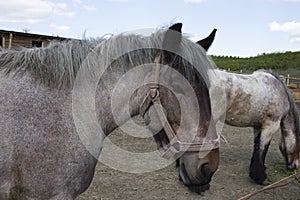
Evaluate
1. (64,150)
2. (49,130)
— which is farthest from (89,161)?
(49,130)

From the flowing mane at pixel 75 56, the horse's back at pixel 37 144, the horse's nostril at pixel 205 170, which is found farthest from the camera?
the horse's nostril at pixel 205 170

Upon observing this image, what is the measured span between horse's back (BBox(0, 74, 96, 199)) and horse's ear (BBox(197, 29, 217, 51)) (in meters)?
0.99

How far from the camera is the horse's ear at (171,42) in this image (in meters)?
1.93

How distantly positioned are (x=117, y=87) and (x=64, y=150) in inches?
19.9

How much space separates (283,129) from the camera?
18.2ft

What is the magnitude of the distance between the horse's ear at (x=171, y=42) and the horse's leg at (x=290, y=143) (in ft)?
13.6

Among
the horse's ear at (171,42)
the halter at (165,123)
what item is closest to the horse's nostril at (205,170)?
the halter at (165,123)

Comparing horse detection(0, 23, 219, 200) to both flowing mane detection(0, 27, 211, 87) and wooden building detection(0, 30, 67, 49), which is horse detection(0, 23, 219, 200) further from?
wooden building detection(0, 30, 67, 49)

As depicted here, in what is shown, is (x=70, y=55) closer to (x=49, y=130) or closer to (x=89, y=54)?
(x=89, y=54)

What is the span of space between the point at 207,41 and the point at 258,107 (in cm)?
Result: 328

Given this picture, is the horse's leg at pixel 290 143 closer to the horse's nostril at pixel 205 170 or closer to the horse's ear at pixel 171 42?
the horse's nostril at pixel 205 170

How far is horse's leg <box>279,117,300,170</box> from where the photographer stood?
548 cm

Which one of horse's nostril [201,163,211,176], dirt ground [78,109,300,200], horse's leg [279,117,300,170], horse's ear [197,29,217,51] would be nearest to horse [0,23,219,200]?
horse's nostril [201,163,211,176]

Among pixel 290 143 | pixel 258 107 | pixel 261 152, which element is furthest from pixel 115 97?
pixel 290 143
